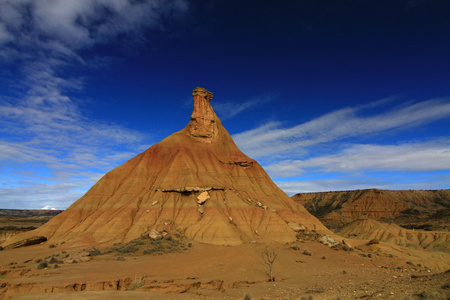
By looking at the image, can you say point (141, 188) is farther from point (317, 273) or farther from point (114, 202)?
point (317, 273)

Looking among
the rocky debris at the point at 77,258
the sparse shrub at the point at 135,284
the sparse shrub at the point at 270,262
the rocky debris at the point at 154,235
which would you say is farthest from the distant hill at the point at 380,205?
the sparse shrub at the point at 135,284

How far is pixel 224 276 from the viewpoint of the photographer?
74.9 feet

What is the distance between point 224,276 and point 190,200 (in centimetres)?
2440

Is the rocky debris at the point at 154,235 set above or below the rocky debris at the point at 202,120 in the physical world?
below

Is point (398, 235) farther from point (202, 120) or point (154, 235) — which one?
point (154, 235)

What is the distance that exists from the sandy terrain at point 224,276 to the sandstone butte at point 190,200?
4636mm

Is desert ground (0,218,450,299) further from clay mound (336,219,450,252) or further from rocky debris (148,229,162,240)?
clay mound (336,219,450,252)

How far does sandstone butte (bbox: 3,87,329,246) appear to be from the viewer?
41.1m

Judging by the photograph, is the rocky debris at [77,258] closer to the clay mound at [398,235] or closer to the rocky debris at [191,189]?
→ the rocky debris at [191,189]

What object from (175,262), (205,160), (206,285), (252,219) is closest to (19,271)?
(175,262)

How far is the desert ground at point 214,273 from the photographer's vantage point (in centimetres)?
1620

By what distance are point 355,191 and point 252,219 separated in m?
137

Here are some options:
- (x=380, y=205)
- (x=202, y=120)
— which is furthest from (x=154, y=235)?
(x=380, y=205)

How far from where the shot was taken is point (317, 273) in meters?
25.1
